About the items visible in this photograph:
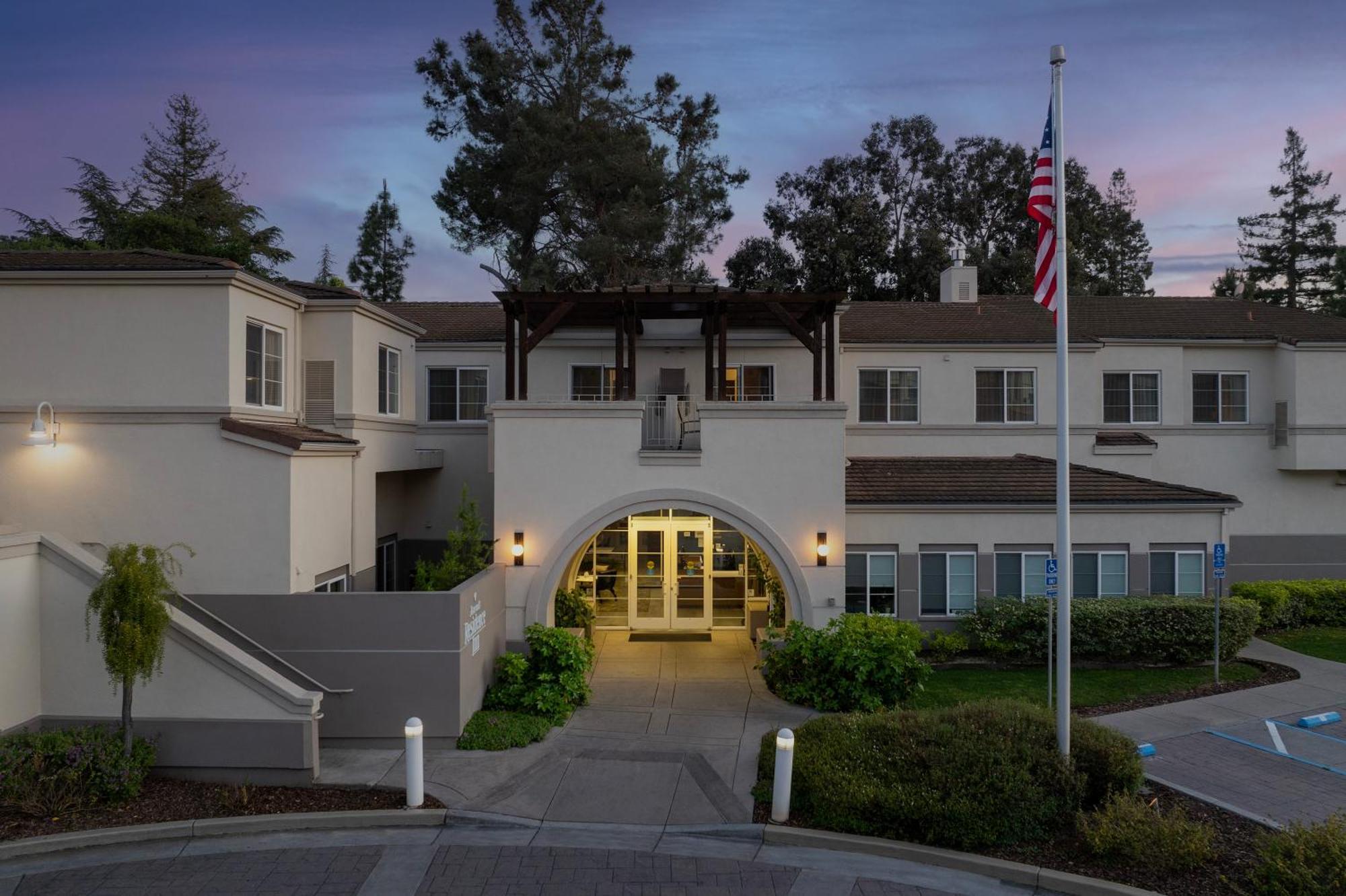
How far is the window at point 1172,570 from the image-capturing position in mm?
17703

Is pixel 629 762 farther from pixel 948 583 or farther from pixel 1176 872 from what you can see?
pixel 948 583

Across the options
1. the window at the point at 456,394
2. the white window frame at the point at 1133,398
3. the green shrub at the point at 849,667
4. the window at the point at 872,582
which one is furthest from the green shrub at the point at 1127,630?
the window at the point at 456,394

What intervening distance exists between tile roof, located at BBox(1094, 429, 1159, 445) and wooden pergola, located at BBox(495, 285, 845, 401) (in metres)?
8.67

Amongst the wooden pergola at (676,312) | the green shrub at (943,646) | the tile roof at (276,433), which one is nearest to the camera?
the tile roof at (276,433)

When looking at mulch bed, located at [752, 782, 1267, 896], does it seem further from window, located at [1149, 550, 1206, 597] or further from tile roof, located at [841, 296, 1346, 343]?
tile roof, located at [841, 296, 1346, 343]

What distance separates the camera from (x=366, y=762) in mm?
11117

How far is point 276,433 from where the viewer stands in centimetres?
1295

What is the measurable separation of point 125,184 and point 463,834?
37.0 meters

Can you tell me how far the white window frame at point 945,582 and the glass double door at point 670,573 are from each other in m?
4.56

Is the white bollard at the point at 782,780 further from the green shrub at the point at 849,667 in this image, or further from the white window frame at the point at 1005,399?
the white window frame at the point at 1005,399

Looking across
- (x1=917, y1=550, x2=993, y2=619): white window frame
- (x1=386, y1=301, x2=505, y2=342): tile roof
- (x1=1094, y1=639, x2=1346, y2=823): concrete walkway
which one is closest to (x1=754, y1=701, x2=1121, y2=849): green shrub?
(x1=1094, y1=639, x2=1346, y2=823): concrete walkway

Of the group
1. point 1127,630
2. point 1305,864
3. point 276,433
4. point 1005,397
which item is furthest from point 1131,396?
point 276,433

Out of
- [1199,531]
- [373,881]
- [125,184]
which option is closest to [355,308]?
[373,881]

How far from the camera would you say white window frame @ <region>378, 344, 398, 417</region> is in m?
17.5
